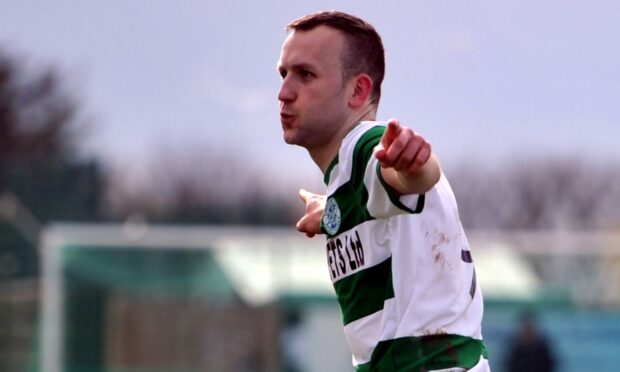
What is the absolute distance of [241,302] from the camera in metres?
17.2

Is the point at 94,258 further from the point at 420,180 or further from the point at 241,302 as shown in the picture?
the point at 420,180

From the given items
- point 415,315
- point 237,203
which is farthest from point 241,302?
point 415,315

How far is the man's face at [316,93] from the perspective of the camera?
12.2 feet

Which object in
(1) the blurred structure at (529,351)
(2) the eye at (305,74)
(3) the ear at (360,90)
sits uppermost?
(2) the eye at (305,74)

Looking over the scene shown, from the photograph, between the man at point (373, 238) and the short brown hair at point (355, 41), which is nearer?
the man at point (373, 238)

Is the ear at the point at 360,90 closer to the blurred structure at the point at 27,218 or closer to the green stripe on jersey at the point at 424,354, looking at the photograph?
the green stripe on jersey at the point at 424,354

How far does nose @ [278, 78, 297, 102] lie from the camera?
12.3 feet

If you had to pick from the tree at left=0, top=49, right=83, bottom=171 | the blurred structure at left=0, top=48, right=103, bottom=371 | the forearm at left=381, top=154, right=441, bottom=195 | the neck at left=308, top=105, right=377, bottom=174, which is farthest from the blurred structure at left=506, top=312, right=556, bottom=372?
the tree at left=0, top=49, right=83, bottom=171

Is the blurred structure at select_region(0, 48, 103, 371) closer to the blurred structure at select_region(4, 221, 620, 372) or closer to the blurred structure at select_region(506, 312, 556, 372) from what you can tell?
the blurred structure at select_region(4, 221, 620, 372)

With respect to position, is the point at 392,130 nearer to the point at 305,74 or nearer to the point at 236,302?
the point at 305,74

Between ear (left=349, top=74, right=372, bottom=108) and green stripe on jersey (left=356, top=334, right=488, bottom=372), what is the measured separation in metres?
0.69

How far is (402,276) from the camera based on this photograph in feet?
11.4

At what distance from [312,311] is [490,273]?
2.45m

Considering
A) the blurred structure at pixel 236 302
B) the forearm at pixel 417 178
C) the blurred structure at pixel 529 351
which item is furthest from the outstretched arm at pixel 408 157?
the blurred structure at pixel 236 302
